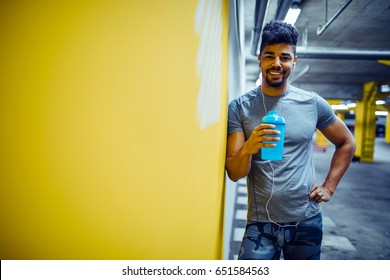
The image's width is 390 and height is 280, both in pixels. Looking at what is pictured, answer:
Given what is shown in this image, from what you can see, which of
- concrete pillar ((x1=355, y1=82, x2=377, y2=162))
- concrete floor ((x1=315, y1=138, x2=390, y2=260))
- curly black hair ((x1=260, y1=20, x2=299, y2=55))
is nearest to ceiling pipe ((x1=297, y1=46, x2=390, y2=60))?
concrete floor ((x1=315, y1=138, x2=390, y2=260))

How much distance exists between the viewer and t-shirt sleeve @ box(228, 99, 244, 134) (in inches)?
65.9

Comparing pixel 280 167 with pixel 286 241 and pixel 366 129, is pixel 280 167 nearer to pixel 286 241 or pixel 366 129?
pixel 286 241

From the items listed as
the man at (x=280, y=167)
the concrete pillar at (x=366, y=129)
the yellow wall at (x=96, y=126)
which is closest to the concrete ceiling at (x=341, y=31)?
the man at (x=280, y=167)

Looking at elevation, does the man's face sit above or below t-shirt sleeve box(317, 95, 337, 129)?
above

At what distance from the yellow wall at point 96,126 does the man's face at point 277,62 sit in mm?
462

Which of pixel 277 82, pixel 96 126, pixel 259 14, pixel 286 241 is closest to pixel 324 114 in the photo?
pixel 277 82

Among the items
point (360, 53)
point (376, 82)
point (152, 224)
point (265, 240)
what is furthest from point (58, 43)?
point (376, 82)

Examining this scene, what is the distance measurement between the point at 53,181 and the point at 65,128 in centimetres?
25

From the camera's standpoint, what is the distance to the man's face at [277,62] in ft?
5.07

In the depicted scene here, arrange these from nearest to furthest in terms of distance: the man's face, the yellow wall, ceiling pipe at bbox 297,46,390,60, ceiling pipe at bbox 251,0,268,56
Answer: the yellow wall < the man's face < ceiling pipe at bbox 251,0,268,56 < ceiling pipe at bbox 297,46,390,60

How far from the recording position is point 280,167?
158cm

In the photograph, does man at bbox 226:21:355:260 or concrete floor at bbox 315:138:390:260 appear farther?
concrete floor at bbox 315:138:390:260

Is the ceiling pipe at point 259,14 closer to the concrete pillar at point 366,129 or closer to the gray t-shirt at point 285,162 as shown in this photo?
the gray t-shirt at point 285,162

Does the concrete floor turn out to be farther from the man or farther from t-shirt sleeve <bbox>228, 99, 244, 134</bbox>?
t-shirt sleeve <bbox>228, 99, 244, 134</bbox>
